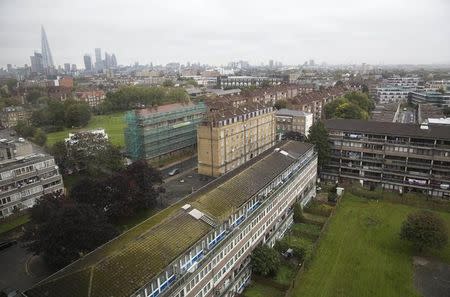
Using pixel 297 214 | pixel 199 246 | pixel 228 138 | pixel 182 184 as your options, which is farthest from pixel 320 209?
pixel 199 246

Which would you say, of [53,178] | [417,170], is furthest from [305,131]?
[53,178]

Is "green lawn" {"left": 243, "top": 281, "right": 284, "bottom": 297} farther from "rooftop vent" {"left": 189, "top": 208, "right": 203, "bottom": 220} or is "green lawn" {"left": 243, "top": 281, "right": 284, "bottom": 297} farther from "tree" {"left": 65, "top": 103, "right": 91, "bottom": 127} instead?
"tree" {"left": 65, "top": 103, "right": 91, "bottom": 127}

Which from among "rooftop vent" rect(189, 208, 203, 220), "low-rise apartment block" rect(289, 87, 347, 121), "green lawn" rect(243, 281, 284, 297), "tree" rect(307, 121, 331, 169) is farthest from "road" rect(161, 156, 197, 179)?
"low-rise apartment block" rect(289, 87, 347, 121)

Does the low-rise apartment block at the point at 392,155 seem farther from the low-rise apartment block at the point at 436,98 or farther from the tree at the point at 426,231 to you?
the low-rise apartment block at the point at 436,98

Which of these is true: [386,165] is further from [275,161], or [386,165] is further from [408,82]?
[408,82]

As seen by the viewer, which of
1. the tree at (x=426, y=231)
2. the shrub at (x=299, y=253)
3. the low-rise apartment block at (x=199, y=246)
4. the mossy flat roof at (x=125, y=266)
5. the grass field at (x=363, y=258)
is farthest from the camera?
the shrub at (x=299, y=253)

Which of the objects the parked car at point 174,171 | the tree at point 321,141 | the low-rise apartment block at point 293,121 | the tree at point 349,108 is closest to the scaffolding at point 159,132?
the parked car at point 174,171
